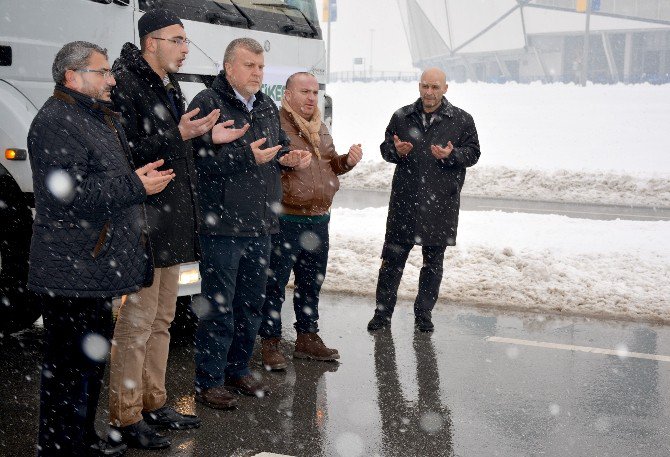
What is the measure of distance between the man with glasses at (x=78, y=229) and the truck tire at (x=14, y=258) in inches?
76.0

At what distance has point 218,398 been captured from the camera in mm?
5012

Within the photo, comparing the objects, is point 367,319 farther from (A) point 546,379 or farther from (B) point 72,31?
(B) point 72,31

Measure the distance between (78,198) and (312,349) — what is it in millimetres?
2686

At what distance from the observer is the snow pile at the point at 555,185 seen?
56.2 feet

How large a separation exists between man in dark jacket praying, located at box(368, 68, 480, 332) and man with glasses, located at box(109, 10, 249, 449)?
2.68 m

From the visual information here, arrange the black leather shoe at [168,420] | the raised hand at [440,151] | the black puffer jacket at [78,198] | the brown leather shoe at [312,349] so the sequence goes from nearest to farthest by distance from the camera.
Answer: the black puffer jacket at [78,198] < the black leather shoe at [168,420] < the brown leather shoe at [312,349] < the raised hand at [440,151]

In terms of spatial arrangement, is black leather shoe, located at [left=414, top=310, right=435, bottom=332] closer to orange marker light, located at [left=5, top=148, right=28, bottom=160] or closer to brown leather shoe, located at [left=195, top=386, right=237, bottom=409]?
brown leather shoe, located at [left=195, top=386, right=237, bottom=409]

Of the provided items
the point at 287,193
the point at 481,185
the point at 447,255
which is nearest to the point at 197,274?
the point at 287,193

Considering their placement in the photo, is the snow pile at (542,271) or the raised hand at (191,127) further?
the snow pile at (542,271)

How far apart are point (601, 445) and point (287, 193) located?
8.05 ft

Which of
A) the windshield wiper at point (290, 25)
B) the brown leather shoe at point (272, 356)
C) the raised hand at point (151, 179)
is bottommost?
the brown leather shoe at point (272, 356)

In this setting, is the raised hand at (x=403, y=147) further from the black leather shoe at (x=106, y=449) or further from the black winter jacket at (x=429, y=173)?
the black leather shoe at (x=106, y=449)

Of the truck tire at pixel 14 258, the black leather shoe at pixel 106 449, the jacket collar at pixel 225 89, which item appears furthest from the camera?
the truck tire at pixel 14 258

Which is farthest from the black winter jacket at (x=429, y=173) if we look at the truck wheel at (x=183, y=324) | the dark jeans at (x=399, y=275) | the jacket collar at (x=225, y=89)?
the jacket collar at (x=225, y=89)
